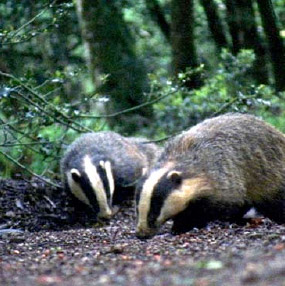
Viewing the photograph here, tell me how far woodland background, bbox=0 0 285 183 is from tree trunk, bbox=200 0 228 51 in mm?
20

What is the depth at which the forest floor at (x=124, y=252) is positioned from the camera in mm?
3914

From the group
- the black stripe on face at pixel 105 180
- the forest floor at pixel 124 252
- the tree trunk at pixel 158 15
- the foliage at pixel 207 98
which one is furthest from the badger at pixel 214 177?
the tree trunk at pixel 158 15

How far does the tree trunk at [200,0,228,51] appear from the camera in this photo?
43.9 ft

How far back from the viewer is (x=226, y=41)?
14258 millimetres

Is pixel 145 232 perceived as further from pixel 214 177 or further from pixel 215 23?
pixel 215 23

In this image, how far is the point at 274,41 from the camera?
463 inches

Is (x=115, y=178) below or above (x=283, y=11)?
below

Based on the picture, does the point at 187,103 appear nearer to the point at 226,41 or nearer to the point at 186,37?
the point at 186,37

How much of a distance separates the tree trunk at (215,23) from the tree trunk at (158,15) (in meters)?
0.89

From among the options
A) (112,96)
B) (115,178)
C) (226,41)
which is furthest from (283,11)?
(115,178)

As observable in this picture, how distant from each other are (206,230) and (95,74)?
545cm

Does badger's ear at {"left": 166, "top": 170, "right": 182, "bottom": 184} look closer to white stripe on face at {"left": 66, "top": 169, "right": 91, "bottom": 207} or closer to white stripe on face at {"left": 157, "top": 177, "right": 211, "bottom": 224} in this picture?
white stripe on face at {"left": 157, "top": 177, "right": 211, "bottom": 224}

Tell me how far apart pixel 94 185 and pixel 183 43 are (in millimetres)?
4348

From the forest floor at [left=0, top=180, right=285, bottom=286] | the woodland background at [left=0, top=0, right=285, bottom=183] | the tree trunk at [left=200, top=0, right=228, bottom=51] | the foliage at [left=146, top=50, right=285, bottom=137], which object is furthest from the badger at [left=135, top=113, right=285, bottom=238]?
the tree trunk at [left=200, top=0, right=228, bottom=51]
